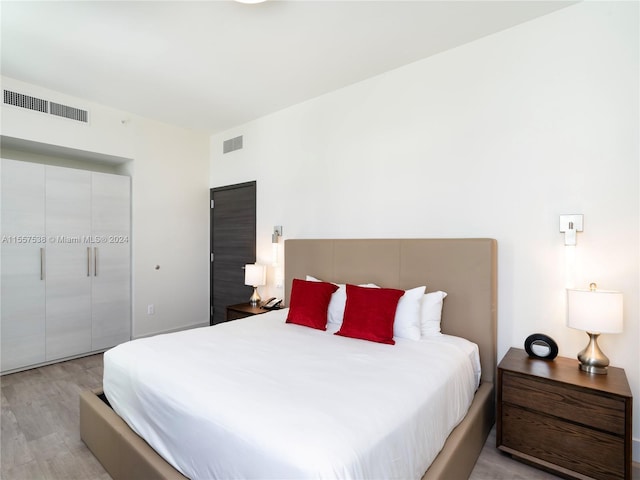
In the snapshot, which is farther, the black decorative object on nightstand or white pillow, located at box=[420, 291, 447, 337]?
white pillow, located at box=[420, 291, 447, 337]

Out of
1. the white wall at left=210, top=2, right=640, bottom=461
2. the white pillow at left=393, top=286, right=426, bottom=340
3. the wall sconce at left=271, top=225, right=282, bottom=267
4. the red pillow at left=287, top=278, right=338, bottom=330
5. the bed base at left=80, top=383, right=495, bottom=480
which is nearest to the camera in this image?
the bed base at left=80, top=383, right=495, bottom=480

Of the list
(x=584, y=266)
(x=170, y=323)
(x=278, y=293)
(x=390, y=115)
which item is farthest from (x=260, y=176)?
(x=584, y=266)

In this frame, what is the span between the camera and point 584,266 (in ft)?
6.84

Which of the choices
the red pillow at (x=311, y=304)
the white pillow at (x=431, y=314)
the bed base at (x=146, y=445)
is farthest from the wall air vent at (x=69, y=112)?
the white pillow at (x=431, y=314)

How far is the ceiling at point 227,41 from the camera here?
86.1 inches

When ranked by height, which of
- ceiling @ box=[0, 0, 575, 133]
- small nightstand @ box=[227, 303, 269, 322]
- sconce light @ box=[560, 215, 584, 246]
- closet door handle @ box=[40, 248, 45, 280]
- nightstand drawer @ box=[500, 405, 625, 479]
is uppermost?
ceiling @ box=[0, 0, 575, 133]

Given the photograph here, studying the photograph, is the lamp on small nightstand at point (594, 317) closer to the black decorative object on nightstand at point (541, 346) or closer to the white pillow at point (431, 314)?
the black decorative object on nightstand at point (541, 346)

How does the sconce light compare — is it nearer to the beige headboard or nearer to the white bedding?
the beige headboard

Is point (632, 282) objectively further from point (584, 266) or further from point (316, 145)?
point (316, 145)

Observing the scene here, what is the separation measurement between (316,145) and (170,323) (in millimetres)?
3069

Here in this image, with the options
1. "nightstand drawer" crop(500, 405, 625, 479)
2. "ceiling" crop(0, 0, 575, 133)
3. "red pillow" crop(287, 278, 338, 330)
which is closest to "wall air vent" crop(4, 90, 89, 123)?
"ceiling" crop(0, 0, 575, 133)

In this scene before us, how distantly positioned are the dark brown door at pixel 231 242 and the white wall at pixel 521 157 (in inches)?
55.1

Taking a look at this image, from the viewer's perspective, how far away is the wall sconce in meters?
3.85

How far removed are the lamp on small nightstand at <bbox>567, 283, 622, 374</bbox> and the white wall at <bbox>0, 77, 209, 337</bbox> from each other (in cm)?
432
